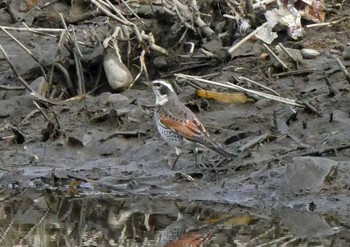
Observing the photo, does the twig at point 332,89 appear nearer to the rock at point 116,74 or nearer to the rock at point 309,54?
the rock at point 309,54

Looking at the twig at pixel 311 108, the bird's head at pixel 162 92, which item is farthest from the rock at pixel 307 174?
the bird's head at pixel 162 92

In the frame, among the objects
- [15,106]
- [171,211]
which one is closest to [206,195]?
[171,211]

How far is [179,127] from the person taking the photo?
36.6 ft

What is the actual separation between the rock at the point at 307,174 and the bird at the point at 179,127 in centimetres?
85

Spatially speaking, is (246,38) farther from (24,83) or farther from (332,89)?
(24,83)

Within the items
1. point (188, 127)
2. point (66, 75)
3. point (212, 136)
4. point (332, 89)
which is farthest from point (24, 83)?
point (332, 89)

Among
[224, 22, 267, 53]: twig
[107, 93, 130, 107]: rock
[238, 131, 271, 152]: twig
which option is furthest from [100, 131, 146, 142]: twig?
[224, 22, 267, 53]: twig

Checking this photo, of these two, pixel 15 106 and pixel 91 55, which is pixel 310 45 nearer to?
pixel 91 55

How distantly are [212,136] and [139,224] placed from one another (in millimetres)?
2296

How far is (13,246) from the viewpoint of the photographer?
9078 mm

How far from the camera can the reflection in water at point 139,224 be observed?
29.3 feet

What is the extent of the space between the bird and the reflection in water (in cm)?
78

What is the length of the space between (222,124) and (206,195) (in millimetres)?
1635

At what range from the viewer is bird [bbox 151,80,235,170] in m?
11.0
